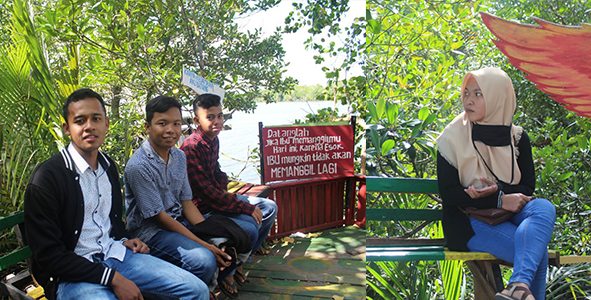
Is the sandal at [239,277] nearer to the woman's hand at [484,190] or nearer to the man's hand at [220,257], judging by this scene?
the man's hand at [220,257]

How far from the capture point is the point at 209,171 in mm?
1941

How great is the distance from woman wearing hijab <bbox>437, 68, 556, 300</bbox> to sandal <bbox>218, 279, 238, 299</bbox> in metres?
1.12

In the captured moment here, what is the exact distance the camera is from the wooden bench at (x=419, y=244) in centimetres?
106

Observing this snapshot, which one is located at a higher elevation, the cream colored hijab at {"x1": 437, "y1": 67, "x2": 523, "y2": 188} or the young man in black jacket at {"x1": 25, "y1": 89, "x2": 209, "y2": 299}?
the cream colored hijab at {"x1": 437, "y1": 67, "x2": 523, "y2": 188}

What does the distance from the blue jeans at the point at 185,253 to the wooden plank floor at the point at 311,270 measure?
494mm

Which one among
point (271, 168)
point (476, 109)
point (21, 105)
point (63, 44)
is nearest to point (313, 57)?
point (271, 168)

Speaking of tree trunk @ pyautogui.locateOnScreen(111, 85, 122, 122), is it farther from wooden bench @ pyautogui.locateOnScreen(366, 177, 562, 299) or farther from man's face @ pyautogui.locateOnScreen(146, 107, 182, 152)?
wooden bench @ pyautogui.locateOnScreen(366, 177, 562, 299)

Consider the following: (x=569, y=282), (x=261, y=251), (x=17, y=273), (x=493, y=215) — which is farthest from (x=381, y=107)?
(x=261, y=251)

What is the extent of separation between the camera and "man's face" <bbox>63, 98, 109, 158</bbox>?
4.29 ft

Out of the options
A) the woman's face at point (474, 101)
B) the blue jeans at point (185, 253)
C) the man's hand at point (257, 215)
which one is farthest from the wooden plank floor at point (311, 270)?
the woman's face at point (474, 101)

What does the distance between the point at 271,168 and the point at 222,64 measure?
67 centimetres

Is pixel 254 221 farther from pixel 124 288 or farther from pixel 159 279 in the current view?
pixel 124 288

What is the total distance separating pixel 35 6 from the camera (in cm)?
204

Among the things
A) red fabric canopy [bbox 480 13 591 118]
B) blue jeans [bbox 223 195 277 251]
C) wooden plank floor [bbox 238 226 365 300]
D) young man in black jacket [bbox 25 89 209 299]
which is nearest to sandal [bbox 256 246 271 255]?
wooden plank floor [bbox 238 226 365 300]
